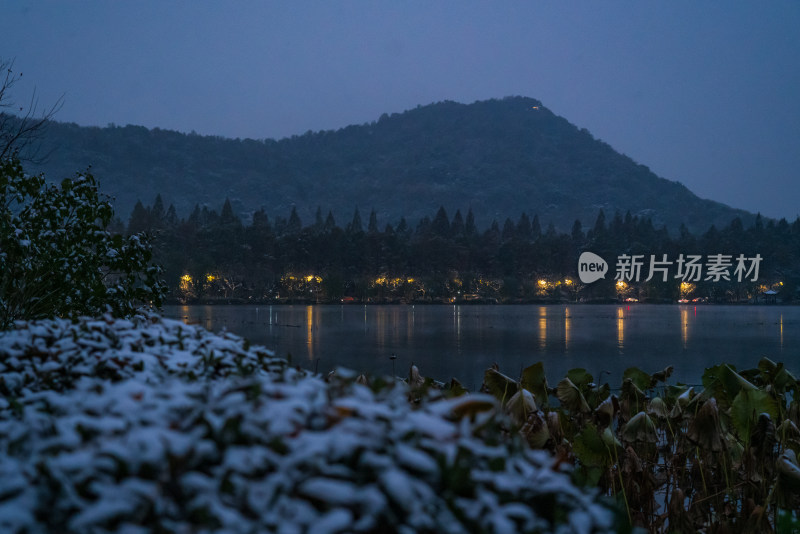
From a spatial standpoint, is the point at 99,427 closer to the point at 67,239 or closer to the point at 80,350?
the point at 80,350

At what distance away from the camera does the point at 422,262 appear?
122 meters

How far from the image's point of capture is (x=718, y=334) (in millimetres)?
52531

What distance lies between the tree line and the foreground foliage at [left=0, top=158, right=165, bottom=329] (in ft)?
322

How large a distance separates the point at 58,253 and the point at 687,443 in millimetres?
8692

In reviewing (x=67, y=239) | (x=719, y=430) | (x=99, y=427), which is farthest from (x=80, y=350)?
(x=67, y=239)

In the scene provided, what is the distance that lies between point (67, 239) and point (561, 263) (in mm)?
129102

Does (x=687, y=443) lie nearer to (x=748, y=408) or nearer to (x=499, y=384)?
(x=748, y=408)

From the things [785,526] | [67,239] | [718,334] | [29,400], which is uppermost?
[67,239]

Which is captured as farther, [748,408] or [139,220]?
[139,220]
